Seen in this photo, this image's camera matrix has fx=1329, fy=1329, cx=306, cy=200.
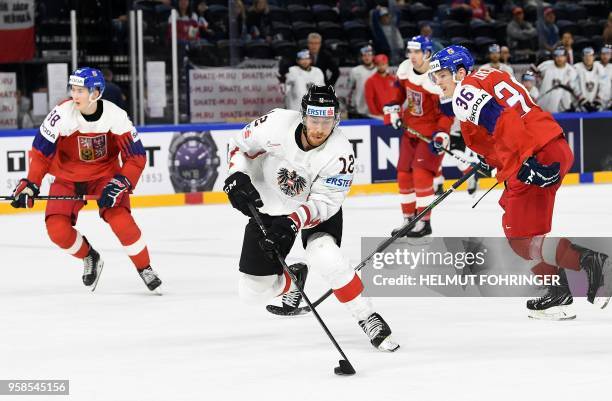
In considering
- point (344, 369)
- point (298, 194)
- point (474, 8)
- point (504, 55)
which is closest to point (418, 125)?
point (298, 194)

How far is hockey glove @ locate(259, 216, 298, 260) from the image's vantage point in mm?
4559

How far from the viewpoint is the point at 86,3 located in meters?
10.6

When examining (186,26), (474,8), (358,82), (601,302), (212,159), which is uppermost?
(474,8)

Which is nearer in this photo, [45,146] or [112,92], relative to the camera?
[45,146]

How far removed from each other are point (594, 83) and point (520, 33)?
2.91ft

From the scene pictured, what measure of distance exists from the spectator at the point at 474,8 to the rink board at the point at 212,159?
191cm

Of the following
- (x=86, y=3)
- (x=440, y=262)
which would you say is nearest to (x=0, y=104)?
(x=86, y=3)

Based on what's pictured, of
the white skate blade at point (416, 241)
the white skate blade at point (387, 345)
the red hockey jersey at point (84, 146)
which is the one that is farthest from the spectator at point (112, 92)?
the white skate blade at point (387, 345)

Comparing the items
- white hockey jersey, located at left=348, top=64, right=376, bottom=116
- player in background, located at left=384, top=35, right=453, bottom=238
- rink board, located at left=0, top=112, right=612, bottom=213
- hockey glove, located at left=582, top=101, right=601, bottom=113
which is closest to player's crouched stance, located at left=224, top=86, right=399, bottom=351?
player in background, located at left=384, top=35, right=453, bottom=238

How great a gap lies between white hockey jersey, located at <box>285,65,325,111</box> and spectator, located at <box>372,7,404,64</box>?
1.13 m

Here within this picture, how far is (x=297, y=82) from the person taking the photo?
11359mm

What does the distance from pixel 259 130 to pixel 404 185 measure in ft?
12.1

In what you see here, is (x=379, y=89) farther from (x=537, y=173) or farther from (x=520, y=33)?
(x=537, y=173)

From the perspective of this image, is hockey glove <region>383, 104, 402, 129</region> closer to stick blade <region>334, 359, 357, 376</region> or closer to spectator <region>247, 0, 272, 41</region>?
spectator <region>247, 0, 272, 41</region>
